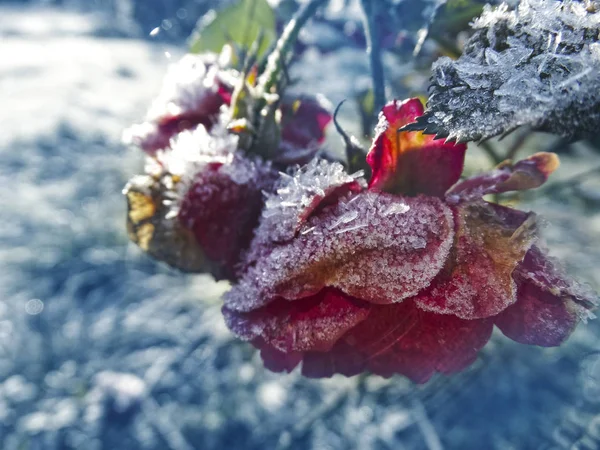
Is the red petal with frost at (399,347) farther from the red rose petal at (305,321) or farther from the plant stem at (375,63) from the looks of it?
the plant stem at (375,63)

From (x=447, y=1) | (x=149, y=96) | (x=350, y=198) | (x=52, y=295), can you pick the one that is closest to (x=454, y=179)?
(x=350, y=198)

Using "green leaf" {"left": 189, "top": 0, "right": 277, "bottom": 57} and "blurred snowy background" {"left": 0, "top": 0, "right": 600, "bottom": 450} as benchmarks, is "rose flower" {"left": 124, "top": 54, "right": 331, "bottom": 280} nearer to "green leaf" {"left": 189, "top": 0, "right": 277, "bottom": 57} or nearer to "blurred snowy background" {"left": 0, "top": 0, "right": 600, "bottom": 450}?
"blurred snowy background" {"left": 0, "top": 0, "right": 600, "bottom": 450}

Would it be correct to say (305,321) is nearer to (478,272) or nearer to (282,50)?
(478,272)

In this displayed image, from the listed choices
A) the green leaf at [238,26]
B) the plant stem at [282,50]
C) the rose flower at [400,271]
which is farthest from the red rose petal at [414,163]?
the green leaf at [238,26]

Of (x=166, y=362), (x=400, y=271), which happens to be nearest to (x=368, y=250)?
(x=400, y=271)

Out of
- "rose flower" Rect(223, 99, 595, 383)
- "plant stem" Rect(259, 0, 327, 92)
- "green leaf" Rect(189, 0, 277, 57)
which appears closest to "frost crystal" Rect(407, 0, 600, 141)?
"rose flower" Rect(223, 99, 595, 383)
